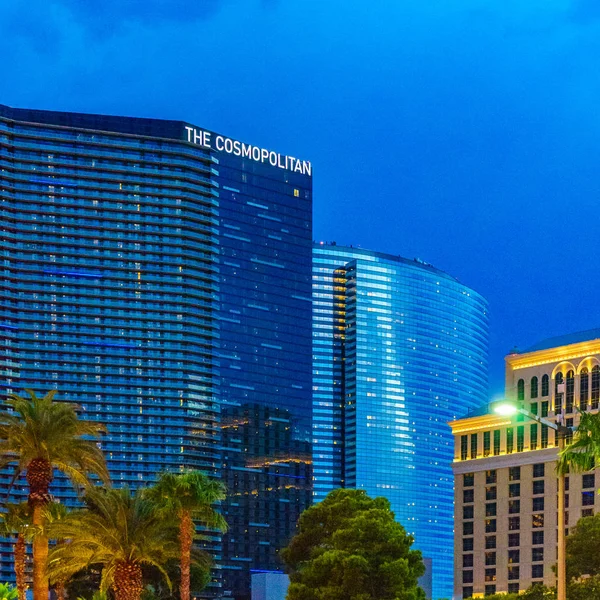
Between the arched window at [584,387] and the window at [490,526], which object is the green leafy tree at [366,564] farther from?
the window at [490,526]

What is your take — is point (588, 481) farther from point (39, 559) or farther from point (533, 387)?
point (39, 559)

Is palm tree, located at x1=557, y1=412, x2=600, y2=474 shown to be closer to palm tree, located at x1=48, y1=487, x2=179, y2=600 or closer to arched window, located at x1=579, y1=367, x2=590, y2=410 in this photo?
palm tree, located at x1=48, y1=487, x2=179, y2=600

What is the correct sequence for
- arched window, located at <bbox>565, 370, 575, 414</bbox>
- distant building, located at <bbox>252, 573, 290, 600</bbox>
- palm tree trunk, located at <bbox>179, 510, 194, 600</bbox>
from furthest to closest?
distant building, located at <bbox>252, 573, 290, 600</bbox> → arched window, located at <bbox>565, 370, 575, 414</bbox> → palm tree trunk, located at <bbox>179, 510, 194, 600</bbox>

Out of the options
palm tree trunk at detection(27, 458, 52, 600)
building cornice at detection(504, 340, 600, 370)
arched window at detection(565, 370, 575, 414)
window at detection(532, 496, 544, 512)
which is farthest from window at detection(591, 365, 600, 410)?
palm tree trunk at detection(27, 458, 52, 600)

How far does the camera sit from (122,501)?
77500mm

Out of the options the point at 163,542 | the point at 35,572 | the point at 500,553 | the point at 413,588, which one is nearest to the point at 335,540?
the point at 413,588

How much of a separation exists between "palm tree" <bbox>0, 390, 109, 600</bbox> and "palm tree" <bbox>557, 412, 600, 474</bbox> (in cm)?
3468

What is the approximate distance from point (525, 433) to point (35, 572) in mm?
102016

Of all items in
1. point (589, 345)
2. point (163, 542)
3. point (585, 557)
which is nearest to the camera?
point (163, 542)

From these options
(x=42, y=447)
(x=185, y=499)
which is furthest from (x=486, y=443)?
(x=42, y=447)

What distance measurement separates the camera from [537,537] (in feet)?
534

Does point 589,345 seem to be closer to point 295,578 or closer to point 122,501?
point 295,578

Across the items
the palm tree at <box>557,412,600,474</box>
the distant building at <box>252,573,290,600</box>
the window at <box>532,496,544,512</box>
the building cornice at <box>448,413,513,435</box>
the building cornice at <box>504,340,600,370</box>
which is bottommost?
the distant building at <box>252,573,290,600</box>

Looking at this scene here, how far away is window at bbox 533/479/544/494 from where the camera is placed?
163500 mm
